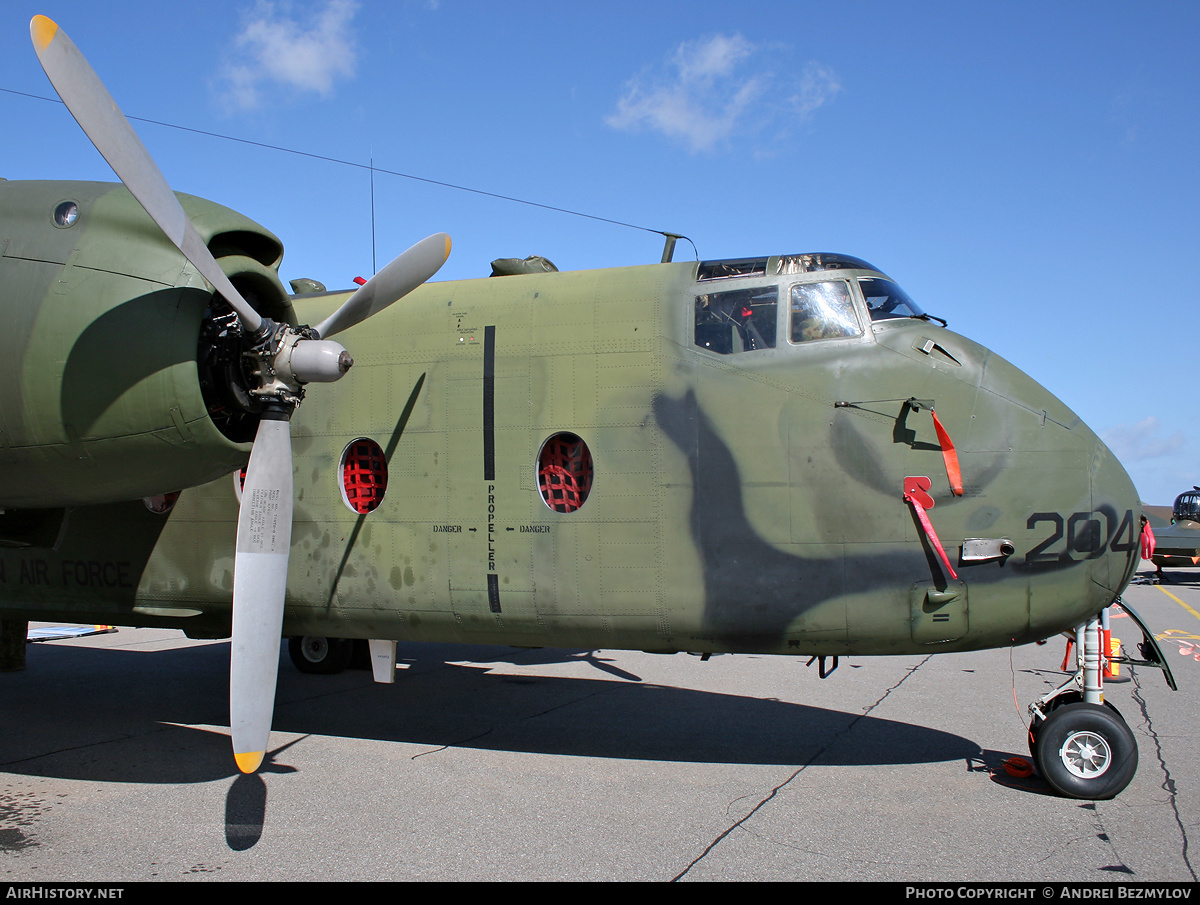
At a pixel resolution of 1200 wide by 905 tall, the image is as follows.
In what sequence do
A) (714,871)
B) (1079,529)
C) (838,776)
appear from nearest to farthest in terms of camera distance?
(714,871) → (1079,529) → (838,776)

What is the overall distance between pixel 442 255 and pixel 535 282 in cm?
112

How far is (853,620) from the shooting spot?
6.49m

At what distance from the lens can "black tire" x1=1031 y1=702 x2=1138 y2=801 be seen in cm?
663

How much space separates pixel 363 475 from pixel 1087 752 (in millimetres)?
6474

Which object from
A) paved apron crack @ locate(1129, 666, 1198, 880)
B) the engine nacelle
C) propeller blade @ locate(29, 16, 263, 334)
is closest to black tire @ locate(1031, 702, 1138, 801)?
paved apron crack @ locate(1129, 666, 1198, 880)

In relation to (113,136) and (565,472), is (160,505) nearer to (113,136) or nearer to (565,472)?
(113,136)

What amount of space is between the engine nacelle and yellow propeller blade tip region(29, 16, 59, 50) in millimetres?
1266

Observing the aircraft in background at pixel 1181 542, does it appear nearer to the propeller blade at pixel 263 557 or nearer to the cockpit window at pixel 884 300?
the cockpit window at pixel 884 300

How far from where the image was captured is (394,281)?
666cm

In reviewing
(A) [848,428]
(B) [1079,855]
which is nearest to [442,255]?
(A) [848,428]

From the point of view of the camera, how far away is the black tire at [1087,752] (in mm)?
6633

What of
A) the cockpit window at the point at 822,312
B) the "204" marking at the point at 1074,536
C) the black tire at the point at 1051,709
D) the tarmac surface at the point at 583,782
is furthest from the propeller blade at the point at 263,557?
the black tire at the point at 1051,709

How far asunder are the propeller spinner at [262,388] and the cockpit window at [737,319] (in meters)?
2.17

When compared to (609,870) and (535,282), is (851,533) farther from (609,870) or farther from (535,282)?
(535,282)
